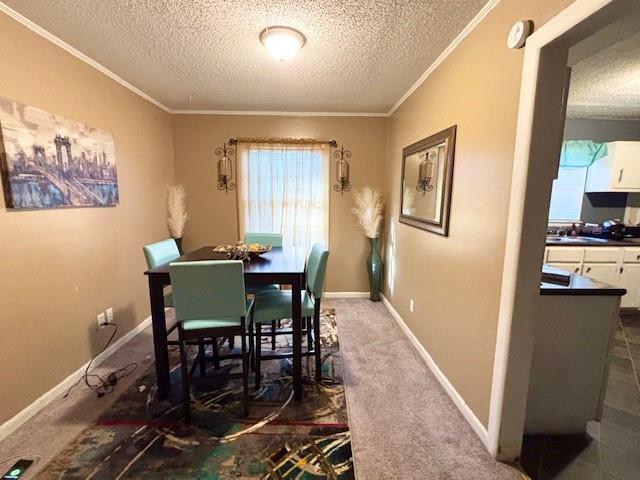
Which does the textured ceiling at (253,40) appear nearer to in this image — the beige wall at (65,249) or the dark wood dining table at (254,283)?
the beige wall at (65,249)

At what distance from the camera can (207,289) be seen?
1729mm

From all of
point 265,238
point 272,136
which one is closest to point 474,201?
point 265,238

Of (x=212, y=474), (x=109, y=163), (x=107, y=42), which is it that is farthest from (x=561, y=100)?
(x=109, y=163)

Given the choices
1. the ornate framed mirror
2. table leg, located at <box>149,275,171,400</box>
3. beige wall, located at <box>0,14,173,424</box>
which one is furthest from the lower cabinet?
beige wall, located at <box>0,14,173,424</box>

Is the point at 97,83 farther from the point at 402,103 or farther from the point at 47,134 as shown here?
the point at 402,103

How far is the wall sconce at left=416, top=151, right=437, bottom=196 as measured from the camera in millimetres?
2465

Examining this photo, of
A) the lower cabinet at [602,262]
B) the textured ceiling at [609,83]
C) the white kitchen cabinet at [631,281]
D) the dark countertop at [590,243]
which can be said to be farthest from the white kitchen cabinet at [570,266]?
the textured ceiling at [609,83]

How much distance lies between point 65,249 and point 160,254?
23.9 inches

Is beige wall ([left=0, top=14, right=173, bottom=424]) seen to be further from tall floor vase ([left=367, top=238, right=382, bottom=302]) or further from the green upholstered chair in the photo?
tall floor vase ([left=367, top=238, right=382, bottom=302])

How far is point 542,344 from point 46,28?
3584 mm

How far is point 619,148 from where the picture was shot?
3.52 m

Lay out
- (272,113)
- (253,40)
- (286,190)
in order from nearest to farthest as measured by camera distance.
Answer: (253,40)
(272,113)
(286,190)

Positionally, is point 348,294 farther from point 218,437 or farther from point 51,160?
point 51,160

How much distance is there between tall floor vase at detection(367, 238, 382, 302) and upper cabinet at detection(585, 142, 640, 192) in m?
2.89
